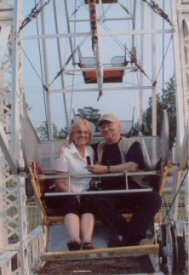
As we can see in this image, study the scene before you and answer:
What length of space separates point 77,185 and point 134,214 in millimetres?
603

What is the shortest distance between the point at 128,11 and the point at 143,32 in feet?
23.0

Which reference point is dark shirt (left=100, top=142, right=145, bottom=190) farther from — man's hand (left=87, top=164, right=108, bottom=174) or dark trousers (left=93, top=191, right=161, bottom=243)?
man's hand (left=87, top=164, right=108, bottom=174)

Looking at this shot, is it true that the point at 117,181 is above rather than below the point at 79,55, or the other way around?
below

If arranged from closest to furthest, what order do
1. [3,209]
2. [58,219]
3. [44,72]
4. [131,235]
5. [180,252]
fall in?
[180,252] < [131,235] < [58,219] < [3,209] < [44,72]

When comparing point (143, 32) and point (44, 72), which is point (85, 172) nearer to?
point (143, 32)

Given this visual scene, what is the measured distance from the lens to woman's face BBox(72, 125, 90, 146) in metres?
6.57

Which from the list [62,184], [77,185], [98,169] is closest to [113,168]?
[98,169]

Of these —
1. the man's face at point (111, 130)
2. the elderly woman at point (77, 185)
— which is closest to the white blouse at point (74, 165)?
the elderly woman at point (77, 185)

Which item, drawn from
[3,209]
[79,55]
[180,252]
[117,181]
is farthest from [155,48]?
[180,252]

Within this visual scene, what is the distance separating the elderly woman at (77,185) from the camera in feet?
20.7

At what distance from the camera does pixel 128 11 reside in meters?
13.5

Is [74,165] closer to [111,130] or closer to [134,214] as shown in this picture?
[111,130]

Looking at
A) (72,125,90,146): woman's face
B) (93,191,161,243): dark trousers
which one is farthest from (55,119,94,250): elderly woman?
(93,191,161,243): dark trousers

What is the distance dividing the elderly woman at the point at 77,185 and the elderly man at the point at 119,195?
0.14 m
